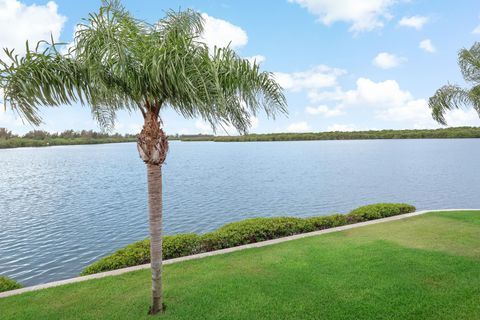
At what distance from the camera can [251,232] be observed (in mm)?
10352

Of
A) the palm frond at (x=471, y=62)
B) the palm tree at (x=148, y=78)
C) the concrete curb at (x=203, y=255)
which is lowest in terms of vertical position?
the concrete curb at (x=203, y=255)

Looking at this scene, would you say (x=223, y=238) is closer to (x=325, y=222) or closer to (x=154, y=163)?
(x=325, y=222)

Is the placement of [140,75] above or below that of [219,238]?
above

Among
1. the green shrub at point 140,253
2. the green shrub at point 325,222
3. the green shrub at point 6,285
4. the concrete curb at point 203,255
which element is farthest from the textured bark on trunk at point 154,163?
the green shrub at point 325,222

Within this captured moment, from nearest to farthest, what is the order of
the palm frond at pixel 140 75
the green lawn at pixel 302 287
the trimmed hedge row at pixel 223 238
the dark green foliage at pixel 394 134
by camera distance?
the palm frond at pixel 140 75 → the green lawn at pixel 302 287 → the trimmed hedge row at pixel 223 238 → the dark green foliage at pixel 394 134

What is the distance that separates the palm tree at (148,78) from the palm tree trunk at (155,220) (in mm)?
18

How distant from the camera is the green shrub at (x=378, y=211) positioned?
1291cm

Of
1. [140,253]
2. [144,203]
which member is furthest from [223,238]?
[144,203]

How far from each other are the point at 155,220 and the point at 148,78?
7.98 ft

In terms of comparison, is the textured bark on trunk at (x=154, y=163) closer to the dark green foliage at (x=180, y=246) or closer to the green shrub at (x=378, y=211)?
the dark green foliage at (x=180, y=246)

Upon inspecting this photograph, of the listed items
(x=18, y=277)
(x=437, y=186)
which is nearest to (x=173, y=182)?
(x=18, y=277)

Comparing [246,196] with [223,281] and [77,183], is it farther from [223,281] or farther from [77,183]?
[77,183]

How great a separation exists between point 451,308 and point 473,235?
223 inches

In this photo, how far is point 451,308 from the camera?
5.64 meters
